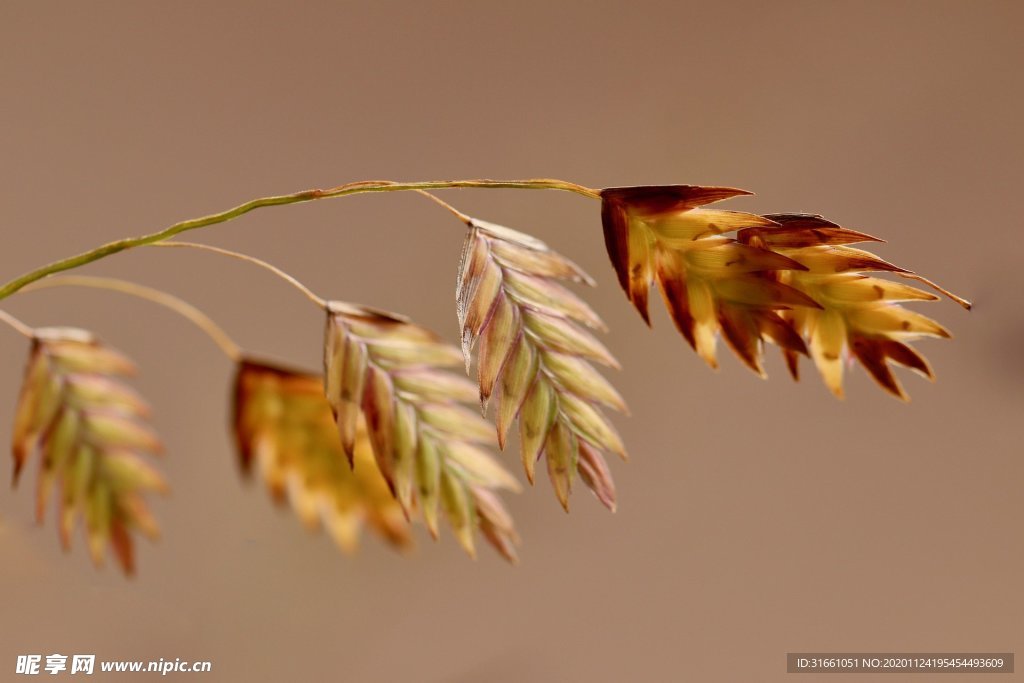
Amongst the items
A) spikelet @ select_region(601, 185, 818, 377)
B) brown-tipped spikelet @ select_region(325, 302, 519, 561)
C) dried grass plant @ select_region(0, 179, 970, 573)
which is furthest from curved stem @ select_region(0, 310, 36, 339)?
spikelet @ select_region(601, 185, 818, 377)

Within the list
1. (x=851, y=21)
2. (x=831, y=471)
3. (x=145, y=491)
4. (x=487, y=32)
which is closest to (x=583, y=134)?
(x=487, y=32)

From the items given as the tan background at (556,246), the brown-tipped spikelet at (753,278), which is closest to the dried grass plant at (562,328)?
the brown-tipped spikelet at (753,278)

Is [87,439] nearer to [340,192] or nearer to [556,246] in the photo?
[340,192]

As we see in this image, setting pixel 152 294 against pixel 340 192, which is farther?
pixel 152 294

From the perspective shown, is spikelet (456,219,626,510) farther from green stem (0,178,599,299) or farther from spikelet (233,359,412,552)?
spikelet (233,359,412,552)

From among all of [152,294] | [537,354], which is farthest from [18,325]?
[537,354]

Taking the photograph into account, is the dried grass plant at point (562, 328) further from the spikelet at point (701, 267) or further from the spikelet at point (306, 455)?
the spikelet at point (306, 455)
